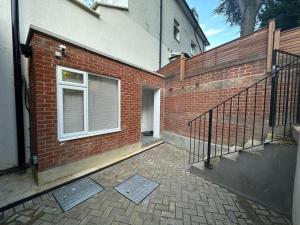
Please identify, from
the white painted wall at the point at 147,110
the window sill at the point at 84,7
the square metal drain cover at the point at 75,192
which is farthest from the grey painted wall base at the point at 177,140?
the window sill at the point at 84,7

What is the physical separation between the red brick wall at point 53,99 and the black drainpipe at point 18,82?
51 centimetres

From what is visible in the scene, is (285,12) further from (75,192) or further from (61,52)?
(75,192)

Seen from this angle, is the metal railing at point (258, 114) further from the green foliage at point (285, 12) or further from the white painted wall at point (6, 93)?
the white painted wall at point (6, 93)

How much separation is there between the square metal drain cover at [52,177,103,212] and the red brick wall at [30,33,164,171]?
53cm

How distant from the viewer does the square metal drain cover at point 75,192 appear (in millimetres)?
2446

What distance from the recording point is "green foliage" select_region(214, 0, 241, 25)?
364 inches

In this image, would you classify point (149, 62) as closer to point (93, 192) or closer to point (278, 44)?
point (278, 44)

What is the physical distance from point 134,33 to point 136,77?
113 inches

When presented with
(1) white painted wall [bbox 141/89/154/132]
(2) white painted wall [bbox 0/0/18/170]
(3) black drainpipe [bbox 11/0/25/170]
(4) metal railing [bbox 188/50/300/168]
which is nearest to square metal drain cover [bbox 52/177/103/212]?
(3) black drainpipe [bbox 11/0/25/170]

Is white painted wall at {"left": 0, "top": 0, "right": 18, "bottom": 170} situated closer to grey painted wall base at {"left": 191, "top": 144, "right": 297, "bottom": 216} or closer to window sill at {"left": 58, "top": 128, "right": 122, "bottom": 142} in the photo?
window sill at {"left": 58, "top": 128, "right": 122, "bottom": 142}

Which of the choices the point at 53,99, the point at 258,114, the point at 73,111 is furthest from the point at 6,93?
the point at 258,114

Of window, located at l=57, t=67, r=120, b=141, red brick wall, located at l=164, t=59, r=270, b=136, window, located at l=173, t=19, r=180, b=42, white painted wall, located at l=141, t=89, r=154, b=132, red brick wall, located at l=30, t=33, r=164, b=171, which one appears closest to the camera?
red brick wall, located at l=30, t=33, r=164, b=171

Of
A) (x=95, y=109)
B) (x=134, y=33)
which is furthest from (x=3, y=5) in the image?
(x=134, y=33)

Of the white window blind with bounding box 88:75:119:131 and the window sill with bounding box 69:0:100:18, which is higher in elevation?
the window sill with bounding box 69:0:100:18
